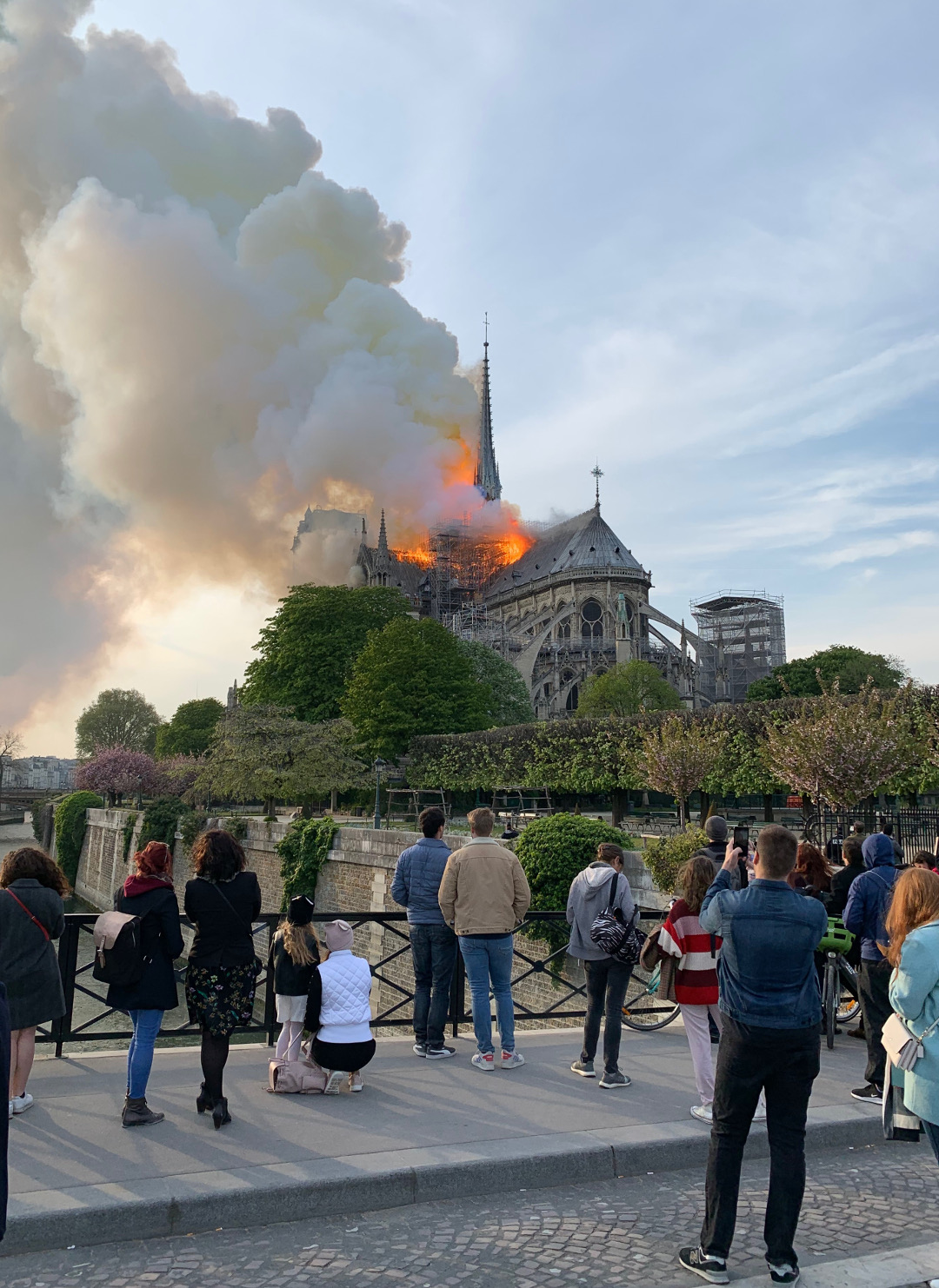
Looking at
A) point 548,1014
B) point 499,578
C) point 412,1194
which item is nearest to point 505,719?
point 499,578

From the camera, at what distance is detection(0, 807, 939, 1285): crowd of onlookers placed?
12.8ft

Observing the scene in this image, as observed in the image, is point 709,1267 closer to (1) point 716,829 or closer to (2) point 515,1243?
(2) point 515,1243

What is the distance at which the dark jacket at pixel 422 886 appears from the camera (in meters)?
7.24

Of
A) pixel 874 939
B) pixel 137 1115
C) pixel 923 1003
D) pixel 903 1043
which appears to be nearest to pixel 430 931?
pixel 137 1115

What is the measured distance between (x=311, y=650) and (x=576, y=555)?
42025 millimetres

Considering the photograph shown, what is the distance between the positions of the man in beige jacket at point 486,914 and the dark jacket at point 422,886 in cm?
22

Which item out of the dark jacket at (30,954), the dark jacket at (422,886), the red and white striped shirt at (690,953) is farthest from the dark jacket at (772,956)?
the dark jacket at (30,954)

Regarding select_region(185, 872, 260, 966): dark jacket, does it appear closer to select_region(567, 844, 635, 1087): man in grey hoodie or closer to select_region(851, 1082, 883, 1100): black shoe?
select_region(567, 844, 635, 1087): man in grey hoodie

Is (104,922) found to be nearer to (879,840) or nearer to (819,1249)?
(819,1249)

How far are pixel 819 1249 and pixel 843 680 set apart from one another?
54922mm

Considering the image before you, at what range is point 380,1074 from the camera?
6.80 m

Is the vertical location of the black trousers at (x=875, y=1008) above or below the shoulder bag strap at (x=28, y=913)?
below

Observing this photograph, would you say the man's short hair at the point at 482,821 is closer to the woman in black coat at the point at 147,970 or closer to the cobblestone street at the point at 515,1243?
the woman in black coat at the point at 147,970

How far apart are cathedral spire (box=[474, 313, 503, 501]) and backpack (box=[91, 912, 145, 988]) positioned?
12005 cm
